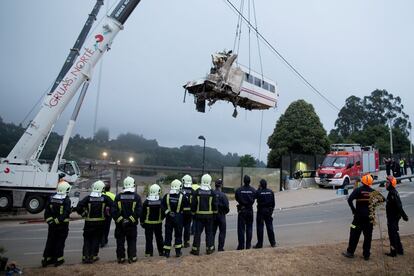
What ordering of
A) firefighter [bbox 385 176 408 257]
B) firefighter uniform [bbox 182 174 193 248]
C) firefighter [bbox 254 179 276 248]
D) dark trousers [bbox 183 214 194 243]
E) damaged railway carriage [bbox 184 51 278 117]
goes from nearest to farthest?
firefighter [bbox 385 176 408 257] → firefighter uniform [bbox 182 174 193 248] → dark trousers [bbox 183 214 194 243] → firefighter [bbox 254 179 276 248] → damaged railway carriage [bbox 184 51 278 117]

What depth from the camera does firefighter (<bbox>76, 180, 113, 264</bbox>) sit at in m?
7.77

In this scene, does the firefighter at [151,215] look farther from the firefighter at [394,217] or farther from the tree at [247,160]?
the tree at [247,160]

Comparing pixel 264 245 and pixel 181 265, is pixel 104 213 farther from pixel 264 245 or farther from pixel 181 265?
pixel 264 245

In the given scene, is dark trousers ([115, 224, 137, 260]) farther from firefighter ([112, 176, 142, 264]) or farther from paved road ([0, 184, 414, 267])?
paved road ([0, 184, 414, 267])

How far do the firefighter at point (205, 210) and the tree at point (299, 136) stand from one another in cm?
2991

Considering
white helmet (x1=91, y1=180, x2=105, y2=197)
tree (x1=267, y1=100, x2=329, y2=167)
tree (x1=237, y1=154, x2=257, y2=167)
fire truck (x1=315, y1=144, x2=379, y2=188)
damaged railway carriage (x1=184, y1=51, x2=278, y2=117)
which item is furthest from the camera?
tree (x1=237, y1=154, x2=257, y2=167)

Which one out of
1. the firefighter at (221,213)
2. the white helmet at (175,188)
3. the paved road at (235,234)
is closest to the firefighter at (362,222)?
the paved road at (235,234)

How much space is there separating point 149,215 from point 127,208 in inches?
29.5

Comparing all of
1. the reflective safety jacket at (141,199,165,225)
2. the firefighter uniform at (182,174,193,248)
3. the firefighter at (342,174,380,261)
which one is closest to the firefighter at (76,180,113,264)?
the reflective safety jacket at (141,199,165,225)

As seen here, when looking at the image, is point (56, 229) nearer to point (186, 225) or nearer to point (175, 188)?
point (175, 188)

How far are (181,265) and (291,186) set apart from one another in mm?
19642

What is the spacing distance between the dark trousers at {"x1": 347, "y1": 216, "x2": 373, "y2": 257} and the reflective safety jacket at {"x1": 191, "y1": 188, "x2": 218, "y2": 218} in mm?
3362

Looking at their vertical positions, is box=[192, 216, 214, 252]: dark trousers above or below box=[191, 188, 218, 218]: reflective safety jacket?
below

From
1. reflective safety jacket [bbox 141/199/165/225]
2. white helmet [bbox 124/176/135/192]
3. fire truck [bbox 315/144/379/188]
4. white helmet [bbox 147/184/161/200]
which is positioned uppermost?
fire truck [bbox 315/144/379/188]
